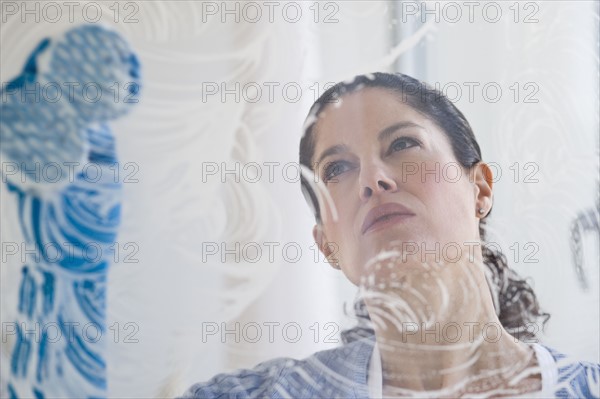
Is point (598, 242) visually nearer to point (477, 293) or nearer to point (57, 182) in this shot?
point (477, 293)

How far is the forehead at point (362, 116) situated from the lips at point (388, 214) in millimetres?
99

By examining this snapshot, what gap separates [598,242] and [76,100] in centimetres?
75

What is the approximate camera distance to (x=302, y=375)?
0.82 metres

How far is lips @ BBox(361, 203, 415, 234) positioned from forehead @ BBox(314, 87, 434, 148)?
99 millimetres

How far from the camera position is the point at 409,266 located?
31.8 inches

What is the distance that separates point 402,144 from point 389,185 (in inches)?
2.3

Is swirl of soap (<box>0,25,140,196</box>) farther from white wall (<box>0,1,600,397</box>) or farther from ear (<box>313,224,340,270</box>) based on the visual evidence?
ear (<box>313,224,340,270</box>)

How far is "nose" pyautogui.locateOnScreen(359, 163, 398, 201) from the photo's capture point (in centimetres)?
81

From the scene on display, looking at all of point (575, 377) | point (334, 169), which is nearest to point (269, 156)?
point (334, 169)

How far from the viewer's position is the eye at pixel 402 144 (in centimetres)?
82

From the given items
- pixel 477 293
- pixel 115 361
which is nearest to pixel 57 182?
pixel 115 361

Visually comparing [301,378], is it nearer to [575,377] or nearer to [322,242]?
[322,242]

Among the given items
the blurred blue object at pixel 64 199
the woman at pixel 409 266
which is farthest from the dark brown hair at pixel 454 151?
the blurred blue object at pixel 64 199

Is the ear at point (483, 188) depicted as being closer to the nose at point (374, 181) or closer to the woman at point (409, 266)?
the woman at point (409, 266)
